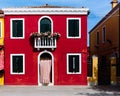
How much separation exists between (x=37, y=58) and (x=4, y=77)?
125 inches

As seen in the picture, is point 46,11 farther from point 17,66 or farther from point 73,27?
point 17,66

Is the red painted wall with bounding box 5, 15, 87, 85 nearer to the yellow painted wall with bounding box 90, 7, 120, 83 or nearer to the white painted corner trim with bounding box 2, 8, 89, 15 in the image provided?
the white painted corner trim with bounding box 2, 8, 89, 15

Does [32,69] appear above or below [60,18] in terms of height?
below

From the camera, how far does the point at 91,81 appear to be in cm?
3953

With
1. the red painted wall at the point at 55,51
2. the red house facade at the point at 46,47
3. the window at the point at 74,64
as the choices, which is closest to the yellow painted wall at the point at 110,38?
the window at the point at 74,64

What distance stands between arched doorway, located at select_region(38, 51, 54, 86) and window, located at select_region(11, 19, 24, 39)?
245cm

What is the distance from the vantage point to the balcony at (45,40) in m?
38.5

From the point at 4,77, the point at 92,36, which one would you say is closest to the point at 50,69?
the point at 4,77

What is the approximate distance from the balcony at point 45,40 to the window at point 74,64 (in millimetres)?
1756

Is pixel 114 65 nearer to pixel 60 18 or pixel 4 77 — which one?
pixel 60 18

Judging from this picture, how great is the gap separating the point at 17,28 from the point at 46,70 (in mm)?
4251

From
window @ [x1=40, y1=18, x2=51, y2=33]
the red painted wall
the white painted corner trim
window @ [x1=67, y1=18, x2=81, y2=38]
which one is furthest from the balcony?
the white painted corner trim

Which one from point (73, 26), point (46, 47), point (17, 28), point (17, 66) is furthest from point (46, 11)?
point (17, 66)

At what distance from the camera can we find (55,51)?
129 ft
